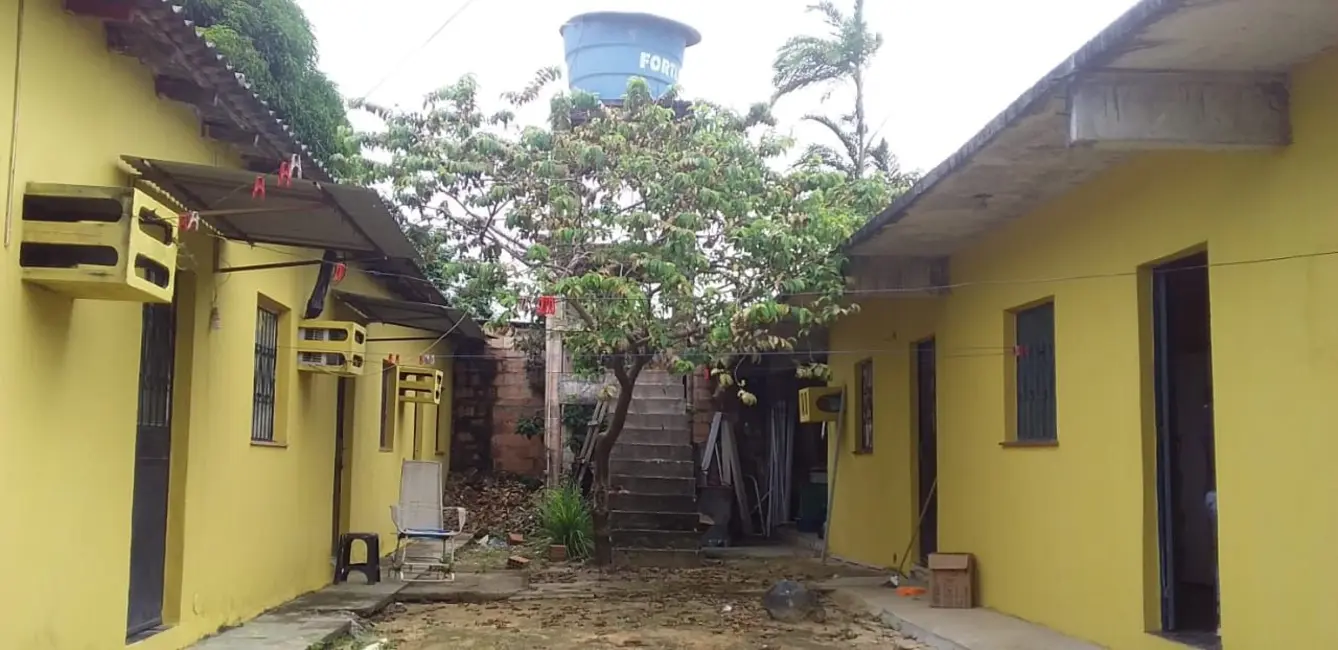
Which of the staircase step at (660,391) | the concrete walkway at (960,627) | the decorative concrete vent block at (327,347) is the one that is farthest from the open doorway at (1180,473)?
the staircase step at (660,391)

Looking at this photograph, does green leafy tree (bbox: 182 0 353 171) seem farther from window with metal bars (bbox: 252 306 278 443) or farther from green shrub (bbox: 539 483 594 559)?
green shrub (bbox: 539 483 594 559)

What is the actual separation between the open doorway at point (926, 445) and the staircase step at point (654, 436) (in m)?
4.55

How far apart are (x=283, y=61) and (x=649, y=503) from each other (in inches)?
252

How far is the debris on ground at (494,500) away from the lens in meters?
15.7

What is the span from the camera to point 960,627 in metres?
7.93

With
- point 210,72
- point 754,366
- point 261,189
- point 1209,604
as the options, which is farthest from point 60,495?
point 754,366

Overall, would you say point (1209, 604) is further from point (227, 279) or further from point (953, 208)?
point (227, 279)

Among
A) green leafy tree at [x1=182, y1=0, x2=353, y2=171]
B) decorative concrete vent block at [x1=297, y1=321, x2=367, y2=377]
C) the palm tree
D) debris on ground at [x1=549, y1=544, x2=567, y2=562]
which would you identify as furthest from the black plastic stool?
the palm tree

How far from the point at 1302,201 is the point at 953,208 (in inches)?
124

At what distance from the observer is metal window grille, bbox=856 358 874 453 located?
41.5 ft

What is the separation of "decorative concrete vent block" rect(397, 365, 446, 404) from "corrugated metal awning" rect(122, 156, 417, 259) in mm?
5371

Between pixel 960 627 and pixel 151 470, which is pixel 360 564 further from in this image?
pixel 960 627

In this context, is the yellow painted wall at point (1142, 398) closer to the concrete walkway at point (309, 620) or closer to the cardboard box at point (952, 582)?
the cardboard box at point (952, 582)

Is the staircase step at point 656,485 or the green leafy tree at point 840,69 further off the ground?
the green leafy tree at point 840,69
